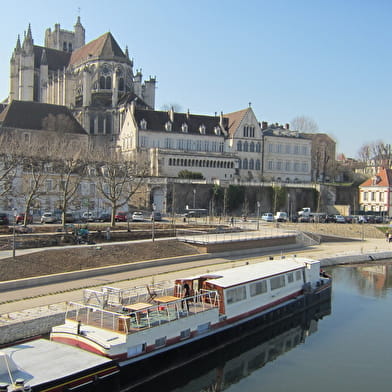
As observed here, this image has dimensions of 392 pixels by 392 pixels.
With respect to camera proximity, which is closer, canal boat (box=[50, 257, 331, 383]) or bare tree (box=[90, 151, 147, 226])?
canal boat (box=[50, 257, 331, 383])

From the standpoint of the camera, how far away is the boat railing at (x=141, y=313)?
18.8 metres

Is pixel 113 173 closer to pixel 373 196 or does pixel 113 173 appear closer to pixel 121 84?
pixel 373 196

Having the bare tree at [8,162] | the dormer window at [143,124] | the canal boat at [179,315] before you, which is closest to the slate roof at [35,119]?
the dormer window at [143,124]

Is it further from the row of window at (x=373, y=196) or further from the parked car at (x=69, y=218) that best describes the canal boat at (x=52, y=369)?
the row of window at (x=373, y=196)

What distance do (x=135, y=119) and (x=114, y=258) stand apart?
47726 millimetres

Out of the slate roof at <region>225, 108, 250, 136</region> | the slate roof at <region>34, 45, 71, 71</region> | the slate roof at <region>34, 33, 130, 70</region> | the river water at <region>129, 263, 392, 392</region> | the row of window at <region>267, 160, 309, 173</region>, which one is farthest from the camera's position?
the slate roof at <region>34, 45, 71, 71</region>

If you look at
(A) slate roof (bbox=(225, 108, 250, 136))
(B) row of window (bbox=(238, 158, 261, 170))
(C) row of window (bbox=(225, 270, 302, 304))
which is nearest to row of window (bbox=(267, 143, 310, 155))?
(B) row of window (bbox=(238, 158, 261, 170))

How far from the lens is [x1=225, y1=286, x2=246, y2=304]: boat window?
2356 centimetres

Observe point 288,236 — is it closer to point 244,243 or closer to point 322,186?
point 244,243

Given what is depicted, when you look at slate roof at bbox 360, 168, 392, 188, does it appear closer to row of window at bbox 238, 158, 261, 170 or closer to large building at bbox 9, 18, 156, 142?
row of window at bbox 238, 158, 261, 170

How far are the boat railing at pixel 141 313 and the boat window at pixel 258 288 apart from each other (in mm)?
2914

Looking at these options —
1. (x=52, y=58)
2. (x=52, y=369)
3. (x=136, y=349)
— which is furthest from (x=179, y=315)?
(x=52, y=58)

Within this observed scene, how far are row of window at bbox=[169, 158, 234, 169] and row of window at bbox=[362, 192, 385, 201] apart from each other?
74.0 feet

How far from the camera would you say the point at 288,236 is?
160 ft
